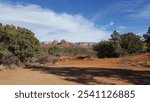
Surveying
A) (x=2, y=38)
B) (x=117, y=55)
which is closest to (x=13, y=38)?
(x=2, y=38)

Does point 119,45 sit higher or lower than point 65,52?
higher

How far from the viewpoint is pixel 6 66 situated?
24.1 m

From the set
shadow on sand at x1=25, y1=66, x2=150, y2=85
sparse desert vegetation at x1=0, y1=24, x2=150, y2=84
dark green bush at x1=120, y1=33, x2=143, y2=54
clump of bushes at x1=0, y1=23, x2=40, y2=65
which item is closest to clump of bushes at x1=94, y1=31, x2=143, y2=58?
dark green bush at x1=120, y1=33, x2=143, y2=54

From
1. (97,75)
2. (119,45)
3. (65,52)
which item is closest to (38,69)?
(97,75)

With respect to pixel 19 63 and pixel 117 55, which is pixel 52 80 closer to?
pixel 19 63

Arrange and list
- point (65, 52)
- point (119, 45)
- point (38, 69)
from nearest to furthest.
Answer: point (38, 69), point (119, 45), point (65, 52)

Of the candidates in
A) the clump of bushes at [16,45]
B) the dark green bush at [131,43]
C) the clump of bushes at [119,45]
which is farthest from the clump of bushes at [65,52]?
the clump of bushes at [16,45]

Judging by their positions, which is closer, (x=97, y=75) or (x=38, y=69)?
(x=97, y=75)

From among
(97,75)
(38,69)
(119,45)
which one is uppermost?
(119,45)

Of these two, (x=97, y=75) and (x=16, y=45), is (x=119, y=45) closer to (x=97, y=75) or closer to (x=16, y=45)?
(x=16, y=45)

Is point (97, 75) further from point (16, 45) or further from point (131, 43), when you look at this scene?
point (131, 43)

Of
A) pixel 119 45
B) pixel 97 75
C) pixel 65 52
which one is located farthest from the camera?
pixel 65 52

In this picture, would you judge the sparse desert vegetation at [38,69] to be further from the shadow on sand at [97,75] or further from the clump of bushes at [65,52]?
the clump of bushes at [65,52]

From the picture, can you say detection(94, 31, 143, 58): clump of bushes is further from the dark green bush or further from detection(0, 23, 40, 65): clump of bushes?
detection(0, 23, 40, 65): clump of bushes
